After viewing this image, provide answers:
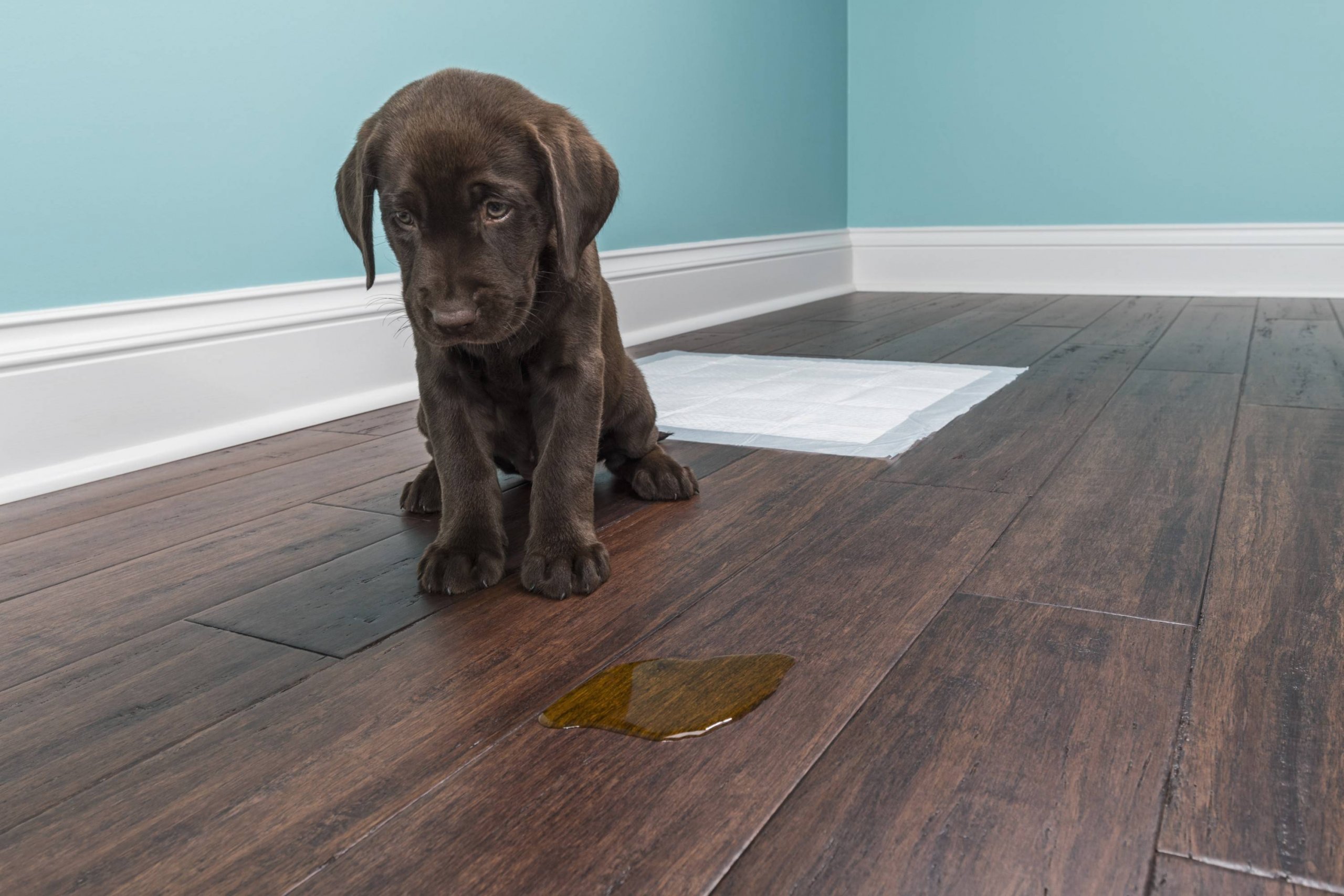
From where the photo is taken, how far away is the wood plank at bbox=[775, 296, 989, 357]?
351 cm

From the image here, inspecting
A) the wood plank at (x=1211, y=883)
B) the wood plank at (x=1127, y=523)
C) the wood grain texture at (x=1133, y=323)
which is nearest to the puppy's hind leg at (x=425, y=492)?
the wood plank at (x=1127, y=523)

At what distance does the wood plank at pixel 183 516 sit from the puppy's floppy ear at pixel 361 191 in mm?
568

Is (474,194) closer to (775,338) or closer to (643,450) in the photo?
(643,450)

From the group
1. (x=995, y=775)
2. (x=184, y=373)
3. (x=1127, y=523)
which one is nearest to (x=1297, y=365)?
(x=1127, y=523)

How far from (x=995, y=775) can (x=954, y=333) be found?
3093 millimetres

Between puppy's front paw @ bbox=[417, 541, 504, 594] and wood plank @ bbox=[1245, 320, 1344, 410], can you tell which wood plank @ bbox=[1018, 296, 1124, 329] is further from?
puppy's front paw @ bbox=[417, 541, 504, 594]

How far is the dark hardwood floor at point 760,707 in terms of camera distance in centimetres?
81

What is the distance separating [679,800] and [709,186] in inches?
145

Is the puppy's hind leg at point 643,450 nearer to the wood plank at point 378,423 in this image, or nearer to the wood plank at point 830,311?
the wood plank at point 378,423

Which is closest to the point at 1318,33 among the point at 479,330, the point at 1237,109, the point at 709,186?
the point at 1237,109

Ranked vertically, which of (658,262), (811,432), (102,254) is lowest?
(811,432)

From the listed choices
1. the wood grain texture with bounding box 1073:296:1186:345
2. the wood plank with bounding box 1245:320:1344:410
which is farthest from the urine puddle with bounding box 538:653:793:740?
the wood grain texture with bounding box 1073:296:1186:345

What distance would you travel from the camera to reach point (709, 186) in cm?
428

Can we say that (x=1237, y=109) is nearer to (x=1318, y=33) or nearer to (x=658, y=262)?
(x=1318, y=33)
